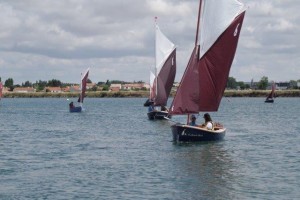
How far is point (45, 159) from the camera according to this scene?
Answer: 40062 millimetres

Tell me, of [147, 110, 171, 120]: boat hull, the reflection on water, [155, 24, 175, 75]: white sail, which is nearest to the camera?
the reflection on water

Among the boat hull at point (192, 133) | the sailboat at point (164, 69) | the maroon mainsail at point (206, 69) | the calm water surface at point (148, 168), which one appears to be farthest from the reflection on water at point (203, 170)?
the sailboat at point (164, 69)

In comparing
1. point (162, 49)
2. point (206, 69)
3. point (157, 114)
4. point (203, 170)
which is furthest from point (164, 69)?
point (203, 170)

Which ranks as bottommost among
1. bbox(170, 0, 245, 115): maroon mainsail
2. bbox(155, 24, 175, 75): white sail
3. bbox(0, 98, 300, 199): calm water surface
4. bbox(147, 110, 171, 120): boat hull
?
bbox(0, 98, 300, 199): calm water surface

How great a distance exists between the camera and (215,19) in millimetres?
45562

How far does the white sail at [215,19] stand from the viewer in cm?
4525

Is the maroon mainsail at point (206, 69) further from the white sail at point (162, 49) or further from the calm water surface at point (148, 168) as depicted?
the white sail at point (162, 49)

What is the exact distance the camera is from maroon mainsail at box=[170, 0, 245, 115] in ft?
148

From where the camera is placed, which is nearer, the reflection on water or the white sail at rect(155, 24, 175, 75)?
the reflection on water

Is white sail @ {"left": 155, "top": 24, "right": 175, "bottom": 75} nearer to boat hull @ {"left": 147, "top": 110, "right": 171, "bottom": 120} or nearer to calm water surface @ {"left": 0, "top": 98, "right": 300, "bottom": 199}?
boat hull @ {"left": 147, "top": 110, "right": 171, "bottom": 120}

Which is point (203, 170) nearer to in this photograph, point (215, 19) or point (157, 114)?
point (215, 19)

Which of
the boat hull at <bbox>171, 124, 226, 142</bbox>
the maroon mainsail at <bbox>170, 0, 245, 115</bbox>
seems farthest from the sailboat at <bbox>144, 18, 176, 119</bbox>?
the maroon mainsail at <bbox>170, 0, 245, 115</bbox>

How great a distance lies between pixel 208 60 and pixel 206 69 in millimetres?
646

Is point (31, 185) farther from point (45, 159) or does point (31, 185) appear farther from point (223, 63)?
point (223, 63)
